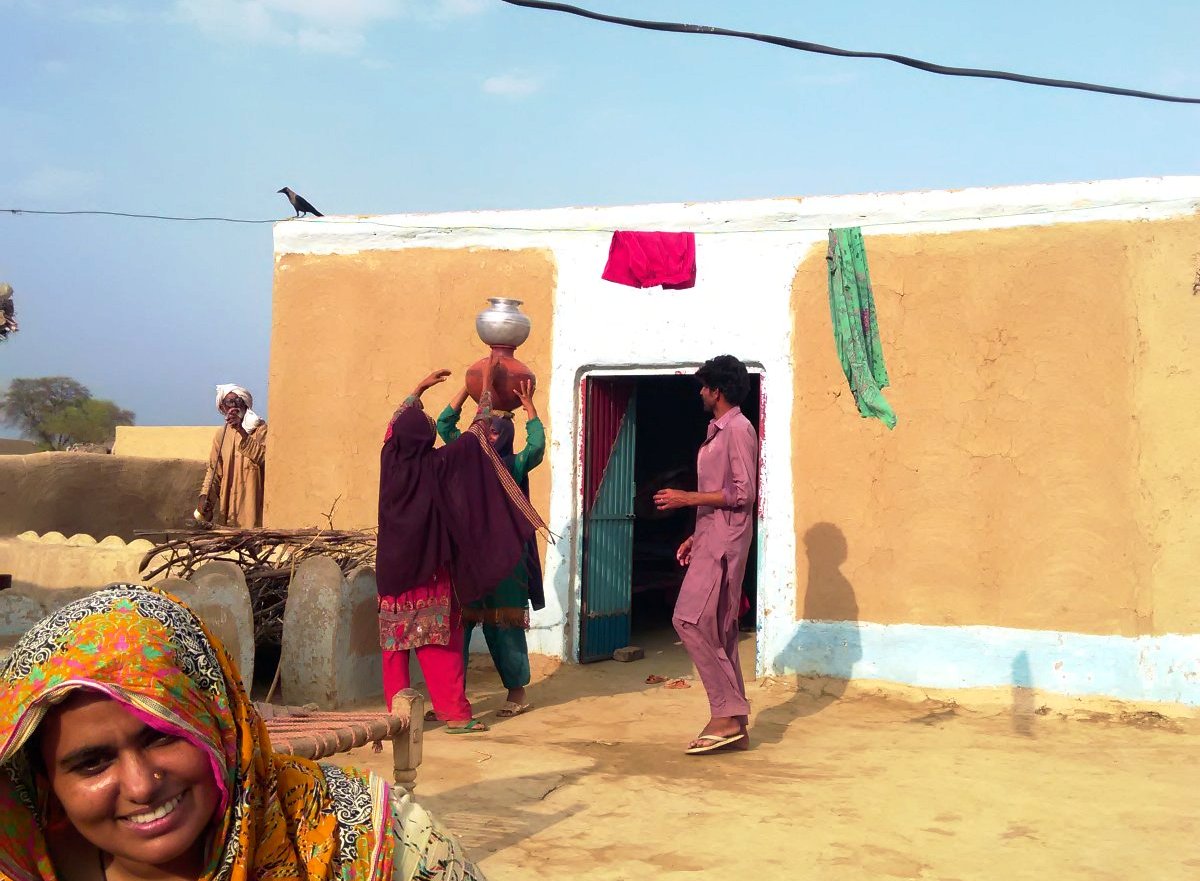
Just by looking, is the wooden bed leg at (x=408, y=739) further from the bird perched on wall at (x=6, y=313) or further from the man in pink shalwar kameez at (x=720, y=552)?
the bird perched on wall at (x=6, y=313)

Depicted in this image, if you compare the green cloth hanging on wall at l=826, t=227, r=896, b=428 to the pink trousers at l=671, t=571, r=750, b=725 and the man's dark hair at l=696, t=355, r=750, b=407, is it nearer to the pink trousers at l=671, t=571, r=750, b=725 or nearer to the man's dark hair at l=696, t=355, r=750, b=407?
the man's dark hair at l=696, t=355, r=750, b=407

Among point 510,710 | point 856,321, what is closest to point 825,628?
point 856,321

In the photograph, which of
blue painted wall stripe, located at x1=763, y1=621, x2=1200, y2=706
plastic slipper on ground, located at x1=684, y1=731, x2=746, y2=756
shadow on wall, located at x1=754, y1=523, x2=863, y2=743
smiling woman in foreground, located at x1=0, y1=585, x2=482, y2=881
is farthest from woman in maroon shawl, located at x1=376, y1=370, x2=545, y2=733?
smiling woman in foreground, located at x1=0, y1=585, x2=482, y2=881

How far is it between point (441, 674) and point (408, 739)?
7.90 feet

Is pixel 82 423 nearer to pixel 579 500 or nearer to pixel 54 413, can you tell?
pixel 54 413

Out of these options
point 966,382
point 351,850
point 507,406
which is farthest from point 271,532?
point 351,850

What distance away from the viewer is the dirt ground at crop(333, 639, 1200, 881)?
4352 mm

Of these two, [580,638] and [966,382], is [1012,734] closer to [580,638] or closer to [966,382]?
[966,382]

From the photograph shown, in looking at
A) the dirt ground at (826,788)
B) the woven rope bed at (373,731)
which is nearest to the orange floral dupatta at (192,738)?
the woven rope bed at (373,731)

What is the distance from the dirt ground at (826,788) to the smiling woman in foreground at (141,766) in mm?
2592

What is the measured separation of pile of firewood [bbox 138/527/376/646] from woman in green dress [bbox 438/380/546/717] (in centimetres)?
103

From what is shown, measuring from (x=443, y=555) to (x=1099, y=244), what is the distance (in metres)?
4.38

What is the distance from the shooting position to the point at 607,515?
874 cm

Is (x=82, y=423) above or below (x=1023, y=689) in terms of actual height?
above
